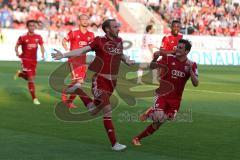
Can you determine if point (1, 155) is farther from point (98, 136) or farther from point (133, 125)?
point (133, 125)

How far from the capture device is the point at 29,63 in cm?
1725

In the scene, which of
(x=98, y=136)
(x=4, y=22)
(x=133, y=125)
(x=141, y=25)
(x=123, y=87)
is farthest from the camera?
(x=141, y=25)

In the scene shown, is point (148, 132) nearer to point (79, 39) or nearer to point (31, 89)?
point (79, 39)

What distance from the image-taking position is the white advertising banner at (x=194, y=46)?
35.6 m

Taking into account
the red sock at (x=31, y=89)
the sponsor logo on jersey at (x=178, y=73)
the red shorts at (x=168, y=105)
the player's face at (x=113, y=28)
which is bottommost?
the red sock at (x=31, y=89)

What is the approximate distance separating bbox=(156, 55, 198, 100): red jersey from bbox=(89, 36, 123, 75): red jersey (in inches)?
31.6

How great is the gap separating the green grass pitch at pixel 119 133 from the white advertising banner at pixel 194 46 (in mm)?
17582

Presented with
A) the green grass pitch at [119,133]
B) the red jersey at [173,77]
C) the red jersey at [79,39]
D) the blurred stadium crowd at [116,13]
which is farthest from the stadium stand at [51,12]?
the red jersey at [173,77]

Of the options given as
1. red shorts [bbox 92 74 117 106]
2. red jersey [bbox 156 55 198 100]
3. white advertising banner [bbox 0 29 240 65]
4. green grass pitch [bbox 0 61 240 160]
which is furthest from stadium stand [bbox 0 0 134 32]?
red jersey [bbox 156 55 198 100]

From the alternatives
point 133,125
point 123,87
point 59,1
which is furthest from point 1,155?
point 59,1

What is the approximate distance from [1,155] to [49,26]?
2901cm

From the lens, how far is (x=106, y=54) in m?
10.2

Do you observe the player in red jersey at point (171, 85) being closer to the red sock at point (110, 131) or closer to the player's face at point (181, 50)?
the player's face at point (181, 50)

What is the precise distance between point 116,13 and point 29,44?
27.1m
